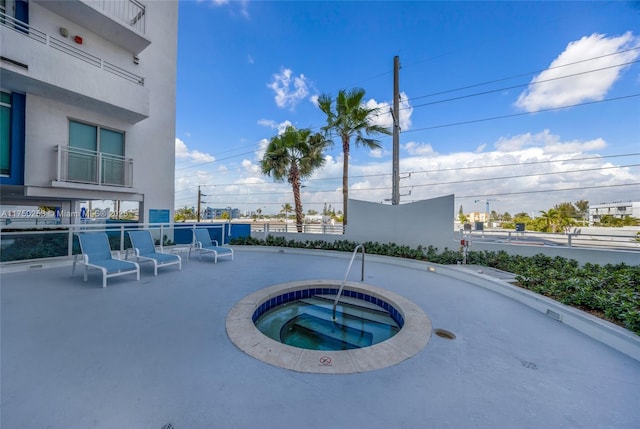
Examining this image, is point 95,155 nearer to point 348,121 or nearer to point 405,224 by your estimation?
point 348,121

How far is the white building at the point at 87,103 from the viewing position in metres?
6.19

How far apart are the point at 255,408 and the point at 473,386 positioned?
177 centimetres

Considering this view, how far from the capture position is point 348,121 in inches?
394

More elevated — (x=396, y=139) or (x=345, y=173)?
(x=396, y=139)

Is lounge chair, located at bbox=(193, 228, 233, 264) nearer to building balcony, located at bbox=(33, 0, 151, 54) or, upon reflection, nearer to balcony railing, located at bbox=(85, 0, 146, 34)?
building balcony, located at bbox=(33, 0, 151, 54)

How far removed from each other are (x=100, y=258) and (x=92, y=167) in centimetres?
401

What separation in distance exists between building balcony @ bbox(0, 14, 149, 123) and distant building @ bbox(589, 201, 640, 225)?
3892 centimetres

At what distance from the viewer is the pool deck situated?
65.3 inches

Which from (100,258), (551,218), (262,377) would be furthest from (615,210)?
(100,258)

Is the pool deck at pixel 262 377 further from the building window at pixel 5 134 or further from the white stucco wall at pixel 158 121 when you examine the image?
the white stucco wall at pixel 158 121

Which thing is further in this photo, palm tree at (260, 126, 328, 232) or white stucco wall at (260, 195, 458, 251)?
palm tree at (260, 126, 328, 232)

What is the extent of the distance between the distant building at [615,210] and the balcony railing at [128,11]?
39140 millimetres

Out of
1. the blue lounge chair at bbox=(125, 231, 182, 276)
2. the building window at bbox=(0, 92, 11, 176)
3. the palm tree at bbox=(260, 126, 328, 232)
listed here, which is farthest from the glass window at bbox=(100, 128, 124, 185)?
the palm tree at bbox=(260, 126, 328, 232)

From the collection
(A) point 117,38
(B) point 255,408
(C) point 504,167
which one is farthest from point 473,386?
(C) point 504,167
